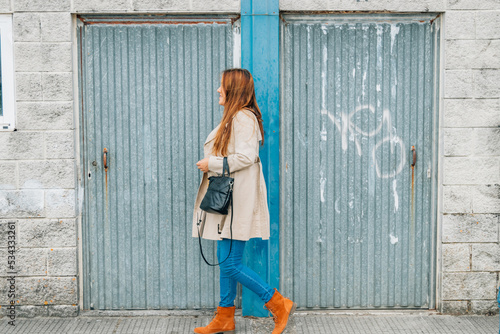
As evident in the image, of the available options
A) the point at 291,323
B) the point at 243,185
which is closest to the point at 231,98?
the point at 243,185

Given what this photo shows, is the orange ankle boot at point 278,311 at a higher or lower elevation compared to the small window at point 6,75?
lower

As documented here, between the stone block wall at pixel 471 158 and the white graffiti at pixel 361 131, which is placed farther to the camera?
the white graffiti at pixel 361 131

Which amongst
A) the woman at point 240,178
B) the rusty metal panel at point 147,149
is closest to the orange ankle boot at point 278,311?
the woman at point 240,178

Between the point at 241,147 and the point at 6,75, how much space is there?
195 centimetres

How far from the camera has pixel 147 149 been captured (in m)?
4.30

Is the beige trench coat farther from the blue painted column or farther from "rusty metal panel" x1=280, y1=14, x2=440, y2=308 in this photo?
"rusty metal panel" x1=280, y1=14, x2=440, y2=308

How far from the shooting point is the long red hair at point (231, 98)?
372 cm

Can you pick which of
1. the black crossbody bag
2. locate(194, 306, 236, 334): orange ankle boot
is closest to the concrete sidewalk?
locate(194, 306, 236, 334): orange ankle boot

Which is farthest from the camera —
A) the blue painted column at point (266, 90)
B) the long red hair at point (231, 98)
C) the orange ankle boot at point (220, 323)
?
the blue painted column at point (266, 90)

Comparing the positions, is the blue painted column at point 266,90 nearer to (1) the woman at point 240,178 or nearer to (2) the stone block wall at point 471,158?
(1) the woman at point 240,178

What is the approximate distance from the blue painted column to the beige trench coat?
40 centimetres

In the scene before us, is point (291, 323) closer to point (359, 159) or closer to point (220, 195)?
point (220, 195)

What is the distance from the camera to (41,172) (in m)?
4.21

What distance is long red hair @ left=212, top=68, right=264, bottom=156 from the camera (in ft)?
12.2
